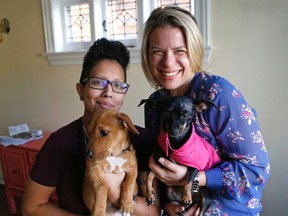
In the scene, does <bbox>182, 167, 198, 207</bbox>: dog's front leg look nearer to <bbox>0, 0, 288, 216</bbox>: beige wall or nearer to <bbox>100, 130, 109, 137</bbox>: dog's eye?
<bbox>100, 130, 109, 137</bbox>: dog's eye

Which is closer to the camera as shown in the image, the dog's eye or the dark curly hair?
the dog's eye

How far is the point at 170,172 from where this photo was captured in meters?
1.10

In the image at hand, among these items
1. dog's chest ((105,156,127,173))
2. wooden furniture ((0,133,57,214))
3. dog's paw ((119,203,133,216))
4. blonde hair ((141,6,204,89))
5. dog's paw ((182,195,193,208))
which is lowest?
wooden furniture ((0,133,57,214))

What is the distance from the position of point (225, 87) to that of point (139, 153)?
1.74 feet

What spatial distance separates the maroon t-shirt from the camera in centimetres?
114

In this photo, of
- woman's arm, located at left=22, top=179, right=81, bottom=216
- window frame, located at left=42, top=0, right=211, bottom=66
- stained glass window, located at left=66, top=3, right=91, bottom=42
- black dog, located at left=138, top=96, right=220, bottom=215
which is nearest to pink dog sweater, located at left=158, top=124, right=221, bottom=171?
black dog, located at left=138, top=96, right=220, bottom=215

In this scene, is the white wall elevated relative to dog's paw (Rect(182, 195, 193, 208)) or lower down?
elevated

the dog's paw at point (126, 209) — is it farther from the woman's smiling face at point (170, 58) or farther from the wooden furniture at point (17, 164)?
the wooden furniture at point (17, 164)

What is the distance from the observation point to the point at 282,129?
1.95 metres

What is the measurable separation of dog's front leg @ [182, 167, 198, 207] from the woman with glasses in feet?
0.58

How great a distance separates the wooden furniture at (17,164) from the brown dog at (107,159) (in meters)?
1.69

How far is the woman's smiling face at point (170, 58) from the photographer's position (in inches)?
43.8

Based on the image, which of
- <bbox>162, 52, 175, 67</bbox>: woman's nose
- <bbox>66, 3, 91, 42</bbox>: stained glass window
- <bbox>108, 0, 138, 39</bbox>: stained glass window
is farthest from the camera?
<bbox>66, 3, 91, 42</bbox>: stained glass window

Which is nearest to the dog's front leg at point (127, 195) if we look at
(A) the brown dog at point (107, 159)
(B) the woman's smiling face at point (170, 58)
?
(A) the brown dog at point (107, 159)
